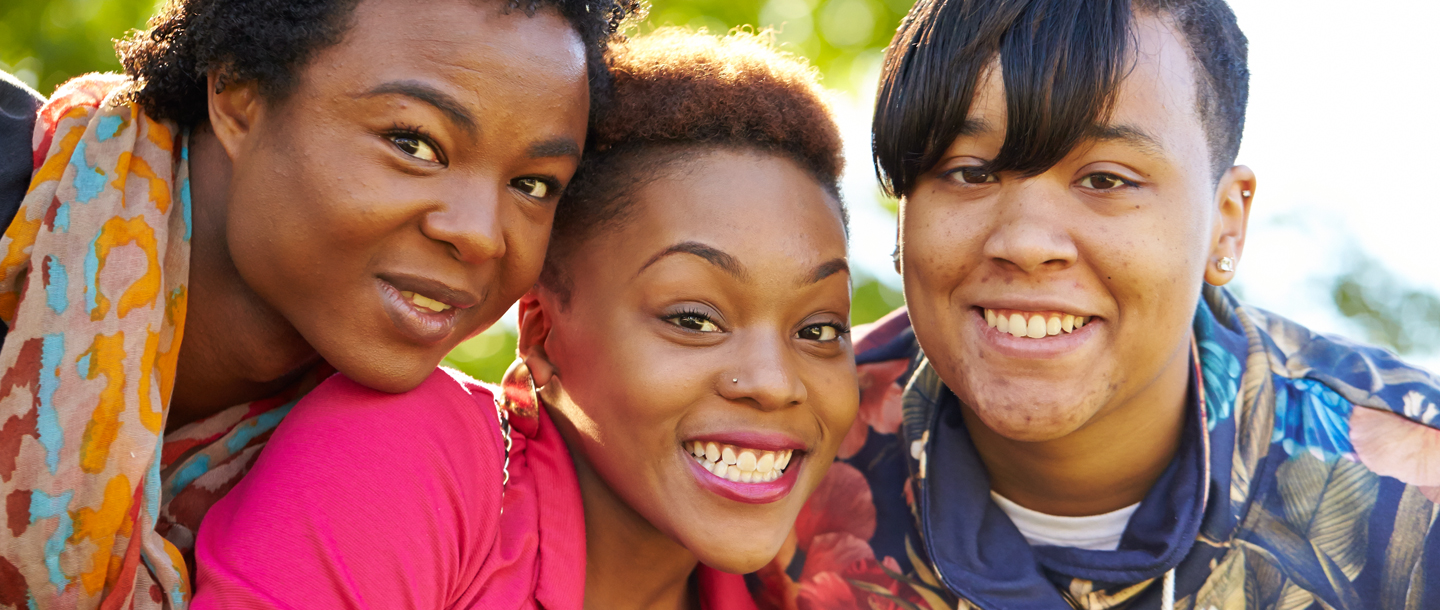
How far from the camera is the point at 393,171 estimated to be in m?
2.13

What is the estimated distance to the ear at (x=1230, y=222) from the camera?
9.18 ft

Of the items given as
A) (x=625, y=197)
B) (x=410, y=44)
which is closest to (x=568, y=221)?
(x=625, y=197)

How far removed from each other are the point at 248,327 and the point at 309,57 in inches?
23.4

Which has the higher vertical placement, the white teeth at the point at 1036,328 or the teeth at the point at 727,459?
the white teeth at the point at 1036,328

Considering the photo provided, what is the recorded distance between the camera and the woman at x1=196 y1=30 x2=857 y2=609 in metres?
2.09

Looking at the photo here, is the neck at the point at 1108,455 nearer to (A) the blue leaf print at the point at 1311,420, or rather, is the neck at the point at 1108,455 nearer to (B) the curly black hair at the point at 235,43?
(A) the blue leaf print at the point at 1311,420

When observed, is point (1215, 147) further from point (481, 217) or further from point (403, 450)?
point (403, 450)

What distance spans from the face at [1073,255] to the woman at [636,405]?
0.28 m

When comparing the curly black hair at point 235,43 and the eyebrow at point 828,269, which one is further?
the eyebrow at point 828,269

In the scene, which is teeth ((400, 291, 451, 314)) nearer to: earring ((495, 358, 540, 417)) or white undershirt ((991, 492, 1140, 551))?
earring ((495, 358, 540, 417))

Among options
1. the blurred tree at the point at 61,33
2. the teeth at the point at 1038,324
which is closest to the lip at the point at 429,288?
the teeth at the point at 1038,324

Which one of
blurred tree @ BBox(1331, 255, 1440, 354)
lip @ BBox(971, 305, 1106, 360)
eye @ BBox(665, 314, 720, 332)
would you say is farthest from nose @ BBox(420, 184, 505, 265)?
blurred tree @ BBox(1331, 255, 1440, 354)

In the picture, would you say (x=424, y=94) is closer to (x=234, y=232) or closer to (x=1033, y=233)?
(x=234, y=232)

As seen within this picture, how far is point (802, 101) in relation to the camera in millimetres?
2734
